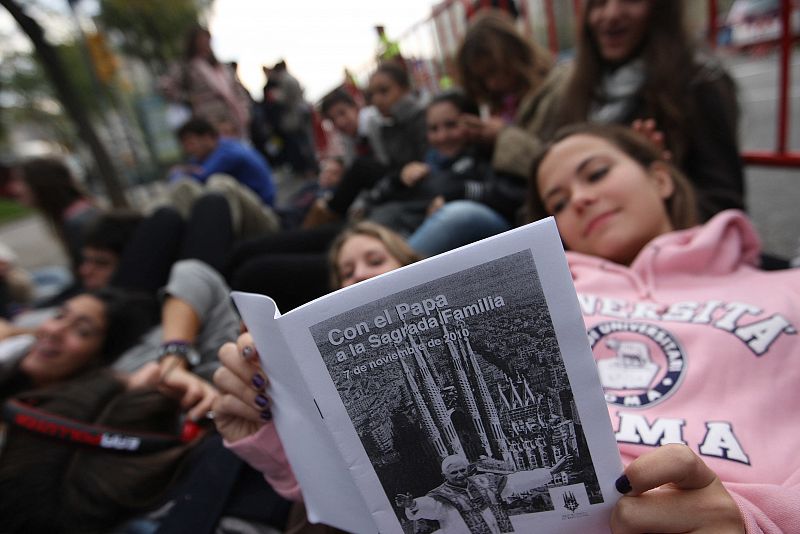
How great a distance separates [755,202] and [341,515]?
2.66 m

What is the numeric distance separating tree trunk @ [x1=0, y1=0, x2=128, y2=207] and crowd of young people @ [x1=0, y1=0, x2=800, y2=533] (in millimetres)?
2248

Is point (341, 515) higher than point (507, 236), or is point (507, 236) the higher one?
point (507, 236)

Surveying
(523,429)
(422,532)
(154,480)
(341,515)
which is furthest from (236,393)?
(154,480)

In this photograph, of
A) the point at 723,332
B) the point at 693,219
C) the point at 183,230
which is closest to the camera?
the point at 723,332

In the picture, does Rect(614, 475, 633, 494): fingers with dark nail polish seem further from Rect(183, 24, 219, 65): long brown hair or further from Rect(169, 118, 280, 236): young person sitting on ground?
Rect(183, 24, 219, 65): long brown hair

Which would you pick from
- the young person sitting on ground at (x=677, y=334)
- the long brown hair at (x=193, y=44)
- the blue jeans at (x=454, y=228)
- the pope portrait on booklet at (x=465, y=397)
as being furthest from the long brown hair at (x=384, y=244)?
the long brown hair at (x=193, y=44)

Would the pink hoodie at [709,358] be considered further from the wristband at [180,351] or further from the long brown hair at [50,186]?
the long brown hair at [50,186]

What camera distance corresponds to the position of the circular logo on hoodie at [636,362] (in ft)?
2.77

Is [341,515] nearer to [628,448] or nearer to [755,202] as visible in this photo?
[628,448]

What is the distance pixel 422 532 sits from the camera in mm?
610

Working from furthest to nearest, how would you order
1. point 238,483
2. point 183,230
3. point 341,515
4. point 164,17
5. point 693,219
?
point 164,17, point 183,230, point 693,219, point 238,483, point 341,515

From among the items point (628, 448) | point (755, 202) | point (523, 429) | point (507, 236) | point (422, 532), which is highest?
point (507, 236)

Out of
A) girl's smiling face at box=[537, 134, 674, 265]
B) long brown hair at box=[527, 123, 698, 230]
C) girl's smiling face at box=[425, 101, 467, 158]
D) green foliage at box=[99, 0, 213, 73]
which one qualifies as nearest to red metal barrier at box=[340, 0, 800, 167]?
girl's smiling face at box=[425, 101, 467, 158]

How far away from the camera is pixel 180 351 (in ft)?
4.98
